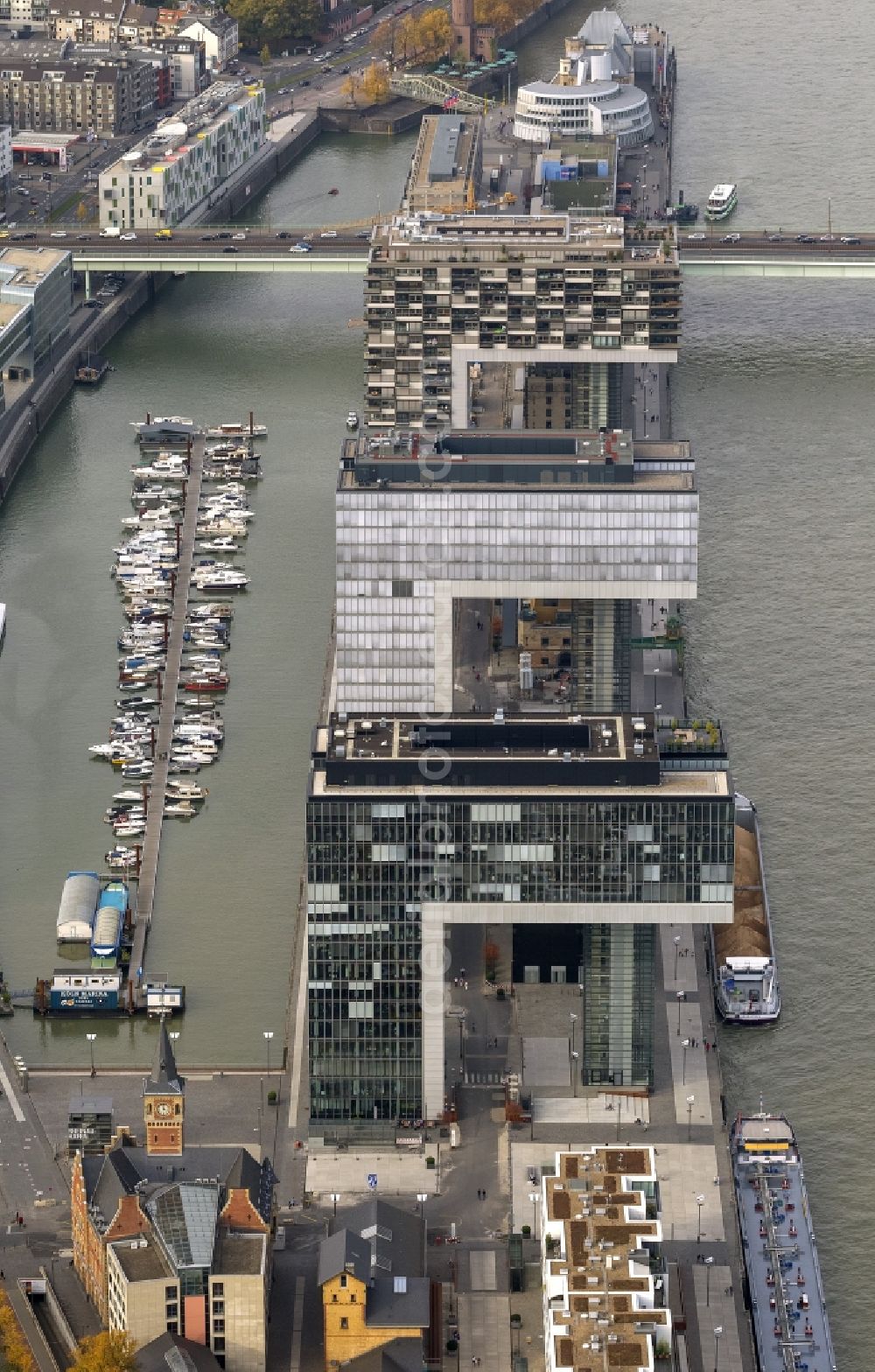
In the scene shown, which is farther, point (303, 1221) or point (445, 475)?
point (445, 475)

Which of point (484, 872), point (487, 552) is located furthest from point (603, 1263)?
point (487, 552)

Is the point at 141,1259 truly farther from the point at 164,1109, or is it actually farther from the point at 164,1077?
the point at 164,1077

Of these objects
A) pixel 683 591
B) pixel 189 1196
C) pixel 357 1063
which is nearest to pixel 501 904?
pixel 357 1063

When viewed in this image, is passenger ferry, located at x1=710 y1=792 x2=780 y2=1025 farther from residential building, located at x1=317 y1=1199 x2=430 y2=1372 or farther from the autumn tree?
the autumn tree

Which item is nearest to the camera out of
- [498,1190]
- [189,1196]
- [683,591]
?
[189,1196]

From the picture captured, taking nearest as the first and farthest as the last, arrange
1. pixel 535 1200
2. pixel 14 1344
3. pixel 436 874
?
1. pixel 14 1344
2. pixel 535 1200
3. pixel 436 874

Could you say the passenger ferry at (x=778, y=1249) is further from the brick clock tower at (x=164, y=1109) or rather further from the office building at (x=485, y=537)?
the office building at (x=485, y=537)

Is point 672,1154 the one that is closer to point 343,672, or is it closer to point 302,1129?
point 302,1129
